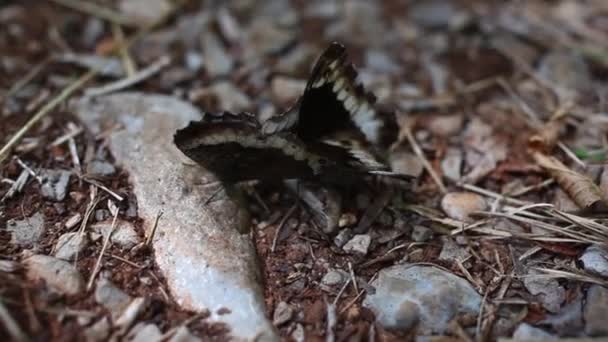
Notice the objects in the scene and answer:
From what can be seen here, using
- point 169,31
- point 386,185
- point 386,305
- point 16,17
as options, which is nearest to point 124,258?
point 386,305

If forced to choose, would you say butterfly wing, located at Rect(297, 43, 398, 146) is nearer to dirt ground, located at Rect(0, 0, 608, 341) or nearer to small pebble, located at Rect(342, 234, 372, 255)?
dirt ground, located at Rect(0, 0, 608, 341)

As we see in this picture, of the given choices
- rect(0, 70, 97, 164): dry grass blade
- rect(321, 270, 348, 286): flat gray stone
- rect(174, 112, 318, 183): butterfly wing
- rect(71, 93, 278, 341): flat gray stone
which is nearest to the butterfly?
rect(174, 112, 318, 183): butterfly wing

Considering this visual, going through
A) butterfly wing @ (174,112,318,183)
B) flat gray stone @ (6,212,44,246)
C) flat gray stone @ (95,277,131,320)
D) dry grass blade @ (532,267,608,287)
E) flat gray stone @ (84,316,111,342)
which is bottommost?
dry grass blade @ (532,267,608,287)

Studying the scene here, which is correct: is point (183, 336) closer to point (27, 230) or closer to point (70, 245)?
point (70, 245)

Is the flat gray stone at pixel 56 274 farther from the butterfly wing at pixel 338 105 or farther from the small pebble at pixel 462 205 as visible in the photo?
the small pebble at pixel 462 205

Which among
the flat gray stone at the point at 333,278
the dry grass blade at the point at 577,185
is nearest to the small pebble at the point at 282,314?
the flat gray stone at the point at 333,278

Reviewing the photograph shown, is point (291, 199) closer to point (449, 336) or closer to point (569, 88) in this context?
point (449, 336)
